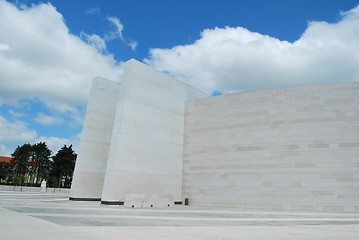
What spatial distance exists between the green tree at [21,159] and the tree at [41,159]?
1.96 metres

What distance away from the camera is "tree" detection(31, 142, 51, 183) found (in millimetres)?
84562

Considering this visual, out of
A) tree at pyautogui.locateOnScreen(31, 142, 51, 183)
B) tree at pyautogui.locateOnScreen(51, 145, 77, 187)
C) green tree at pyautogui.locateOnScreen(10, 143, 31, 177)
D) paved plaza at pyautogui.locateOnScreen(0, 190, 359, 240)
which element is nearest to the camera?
paved plaza at pyautogui.locateOnScreen(0, 190, 359, 240)

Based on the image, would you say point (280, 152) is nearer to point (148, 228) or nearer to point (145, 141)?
point (145, 141)

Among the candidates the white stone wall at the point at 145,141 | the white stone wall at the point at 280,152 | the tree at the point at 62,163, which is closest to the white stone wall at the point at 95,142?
the white stone wall at the point at 145,141

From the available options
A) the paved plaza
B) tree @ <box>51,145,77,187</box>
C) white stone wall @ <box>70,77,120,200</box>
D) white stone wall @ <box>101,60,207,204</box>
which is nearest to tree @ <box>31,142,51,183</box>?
tree @ <box>51,145,77,187</box>

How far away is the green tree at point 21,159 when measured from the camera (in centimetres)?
8249

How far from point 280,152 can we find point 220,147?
6.03 metres

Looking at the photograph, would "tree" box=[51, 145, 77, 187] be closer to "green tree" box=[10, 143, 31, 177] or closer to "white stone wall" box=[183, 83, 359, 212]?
"green tree" box=[10, 143, 31, 177]

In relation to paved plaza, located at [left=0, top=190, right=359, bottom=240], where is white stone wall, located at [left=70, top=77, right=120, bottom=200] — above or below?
above

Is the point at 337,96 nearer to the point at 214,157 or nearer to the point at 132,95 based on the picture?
the point at 214,157

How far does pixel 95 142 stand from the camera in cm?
2866

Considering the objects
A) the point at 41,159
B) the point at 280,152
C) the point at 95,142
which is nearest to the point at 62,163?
the point at 41,159

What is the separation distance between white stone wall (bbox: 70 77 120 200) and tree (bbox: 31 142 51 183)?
67108 millimetres

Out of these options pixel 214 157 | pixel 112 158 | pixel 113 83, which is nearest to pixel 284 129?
pixel 214 157
